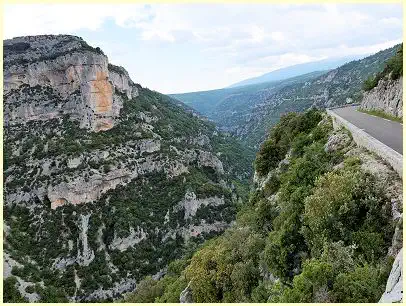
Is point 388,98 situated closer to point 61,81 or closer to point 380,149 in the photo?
point 380,149

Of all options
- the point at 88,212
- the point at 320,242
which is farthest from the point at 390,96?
the point at 88,212

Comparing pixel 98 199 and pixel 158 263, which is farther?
pixel 98 199

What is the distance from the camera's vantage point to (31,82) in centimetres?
7681

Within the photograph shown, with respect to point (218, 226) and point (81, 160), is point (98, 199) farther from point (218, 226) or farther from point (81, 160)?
point (218, 226)

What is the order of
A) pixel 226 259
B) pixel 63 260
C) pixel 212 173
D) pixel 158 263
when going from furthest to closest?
pixel 212 173
pixel 158 263
pixel 63 260
pixel 226 259

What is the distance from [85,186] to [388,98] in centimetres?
4546

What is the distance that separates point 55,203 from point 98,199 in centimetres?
670

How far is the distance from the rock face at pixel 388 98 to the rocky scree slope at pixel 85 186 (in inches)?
1311

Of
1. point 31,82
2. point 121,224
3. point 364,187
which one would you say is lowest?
point 121,224

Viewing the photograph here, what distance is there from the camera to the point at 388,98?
118 ft

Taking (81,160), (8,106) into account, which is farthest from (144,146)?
(8,106)

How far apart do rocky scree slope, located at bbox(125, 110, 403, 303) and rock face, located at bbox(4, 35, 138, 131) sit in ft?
178

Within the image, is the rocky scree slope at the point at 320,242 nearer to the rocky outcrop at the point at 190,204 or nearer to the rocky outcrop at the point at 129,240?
the rocky outcrop at the point at 129,240

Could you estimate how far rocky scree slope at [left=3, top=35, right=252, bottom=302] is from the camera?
5803cm
